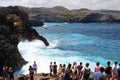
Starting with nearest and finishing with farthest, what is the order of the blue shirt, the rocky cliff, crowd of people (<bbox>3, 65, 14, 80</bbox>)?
the blue shirt < crowd of people (<bbox>3, 65, 14, 80</bbox>) < the rocky cliff

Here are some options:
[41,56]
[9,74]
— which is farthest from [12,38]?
[9,74]

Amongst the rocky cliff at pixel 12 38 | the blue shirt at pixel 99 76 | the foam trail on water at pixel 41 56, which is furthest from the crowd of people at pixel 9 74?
the foam trail on water at pixel 41 56

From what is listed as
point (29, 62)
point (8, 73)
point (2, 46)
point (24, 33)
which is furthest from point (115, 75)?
point (24, 33)

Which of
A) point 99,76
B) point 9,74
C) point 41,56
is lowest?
point 41,56

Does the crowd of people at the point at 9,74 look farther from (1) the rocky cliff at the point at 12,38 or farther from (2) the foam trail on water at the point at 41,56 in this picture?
(2) the foam trail on water at the point at 41,56

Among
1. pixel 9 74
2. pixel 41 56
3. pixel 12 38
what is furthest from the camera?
pixel 41 56

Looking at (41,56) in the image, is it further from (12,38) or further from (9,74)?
(9,74)

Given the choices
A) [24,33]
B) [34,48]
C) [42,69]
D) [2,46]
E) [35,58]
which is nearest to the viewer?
[2,46]

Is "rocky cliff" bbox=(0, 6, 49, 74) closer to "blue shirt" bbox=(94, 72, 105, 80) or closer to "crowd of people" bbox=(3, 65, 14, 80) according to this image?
"crowd of people" bbox=(3, 65, 14, 80)

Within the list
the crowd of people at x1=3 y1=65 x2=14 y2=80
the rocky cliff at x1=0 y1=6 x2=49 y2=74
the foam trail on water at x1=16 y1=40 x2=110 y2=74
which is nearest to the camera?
the crowd of people at x1=3 y1=65 x2=14 y2=80

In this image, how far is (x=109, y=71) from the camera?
22156mm

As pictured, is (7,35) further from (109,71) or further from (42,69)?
(109,71)

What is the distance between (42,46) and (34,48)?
360 centimetres

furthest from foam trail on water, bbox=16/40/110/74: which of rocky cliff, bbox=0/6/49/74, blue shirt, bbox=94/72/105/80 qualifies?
blue shirt, bbox=94/72/105/80
